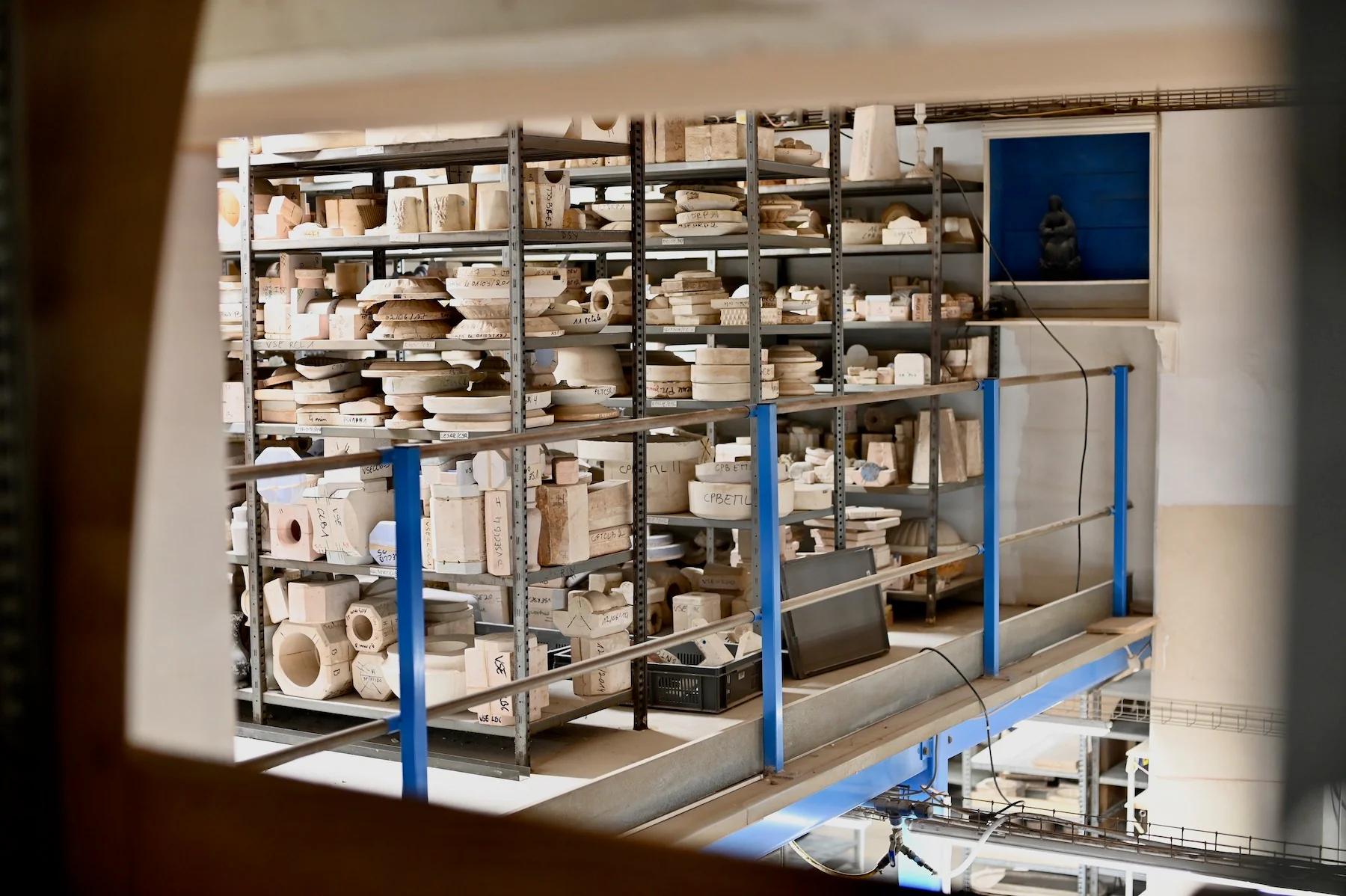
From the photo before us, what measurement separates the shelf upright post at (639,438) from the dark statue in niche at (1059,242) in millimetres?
2463

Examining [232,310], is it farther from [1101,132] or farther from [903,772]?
[1101,132]

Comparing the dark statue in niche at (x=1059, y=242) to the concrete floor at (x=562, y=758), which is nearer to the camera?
the concrete floor at (x=562, y=758)

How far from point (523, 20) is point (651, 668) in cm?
362

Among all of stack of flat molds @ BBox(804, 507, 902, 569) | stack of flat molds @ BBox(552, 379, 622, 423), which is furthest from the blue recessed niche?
stack of flat molds @ BBox(552, 379, 622, 423)

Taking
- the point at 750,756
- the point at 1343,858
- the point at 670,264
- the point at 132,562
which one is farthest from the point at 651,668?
the point at 1343,858

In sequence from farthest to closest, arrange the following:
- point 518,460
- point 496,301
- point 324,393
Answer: point 324,393 → point 496,301 → point 518,460

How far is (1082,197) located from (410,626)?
4.60m

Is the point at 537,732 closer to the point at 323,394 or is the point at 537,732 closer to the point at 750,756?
the point at 750,756

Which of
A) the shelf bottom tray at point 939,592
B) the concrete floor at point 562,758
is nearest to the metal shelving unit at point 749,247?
the shelf bottom tray at point 939,592

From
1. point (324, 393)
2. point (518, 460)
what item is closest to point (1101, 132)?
point (518, 460)

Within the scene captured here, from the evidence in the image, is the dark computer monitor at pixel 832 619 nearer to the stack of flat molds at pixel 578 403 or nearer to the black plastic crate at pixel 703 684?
the black plastic crate at pixel 703 684

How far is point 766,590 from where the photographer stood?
365cm

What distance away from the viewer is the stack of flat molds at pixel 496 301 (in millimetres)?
4324

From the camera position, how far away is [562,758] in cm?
428
